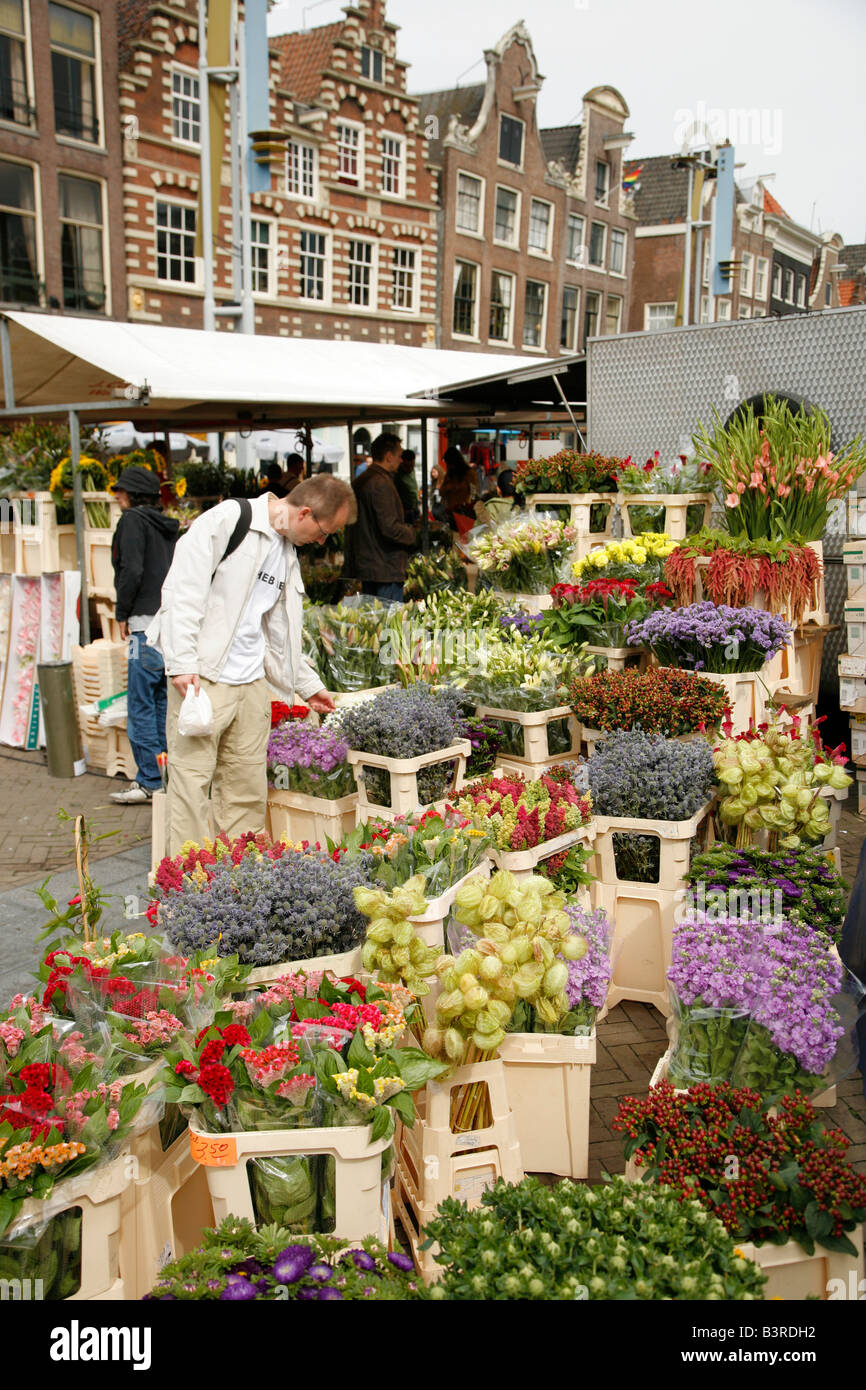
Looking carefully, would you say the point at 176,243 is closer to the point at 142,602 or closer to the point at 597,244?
the point at 142,602

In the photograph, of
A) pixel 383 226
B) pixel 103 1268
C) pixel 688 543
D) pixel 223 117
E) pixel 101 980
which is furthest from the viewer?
pixel 383 226

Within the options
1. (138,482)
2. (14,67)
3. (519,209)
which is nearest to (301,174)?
(14,67)

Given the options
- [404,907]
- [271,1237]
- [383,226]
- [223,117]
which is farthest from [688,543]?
[383,226]

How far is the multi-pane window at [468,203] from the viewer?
25.6 m

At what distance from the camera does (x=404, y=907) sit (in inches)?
97.5

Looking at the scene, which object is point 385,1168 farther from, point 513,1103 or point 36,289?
point 36,289

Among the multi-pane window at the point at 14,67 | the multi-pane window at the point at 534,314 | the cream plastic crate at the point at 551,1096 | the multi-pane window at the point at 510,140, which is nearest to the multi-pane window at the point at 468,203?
the multi-pane window at the point at 510,140

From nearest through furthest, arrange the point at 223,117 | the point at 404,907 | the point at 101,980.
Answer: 1. the point at 101,980
2. the point at 404,907
3. the point at 223,117

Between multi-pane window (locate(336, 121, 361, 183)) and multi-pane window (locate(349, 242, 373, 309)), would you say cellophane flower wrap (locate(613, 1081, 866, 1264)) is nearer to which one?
multi-pane window (locate(349, 242, 373, 309))

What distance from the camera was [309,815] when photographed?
168 inches

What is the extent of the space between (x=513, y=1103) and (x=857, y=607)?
392 centimetres

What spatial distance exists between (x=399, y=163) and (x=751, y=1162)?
25965 millimetres

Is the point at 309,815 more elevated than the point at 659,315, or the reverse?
the point at 659,315

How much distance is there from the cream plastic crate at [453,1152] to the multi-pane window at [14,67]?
18525mm
